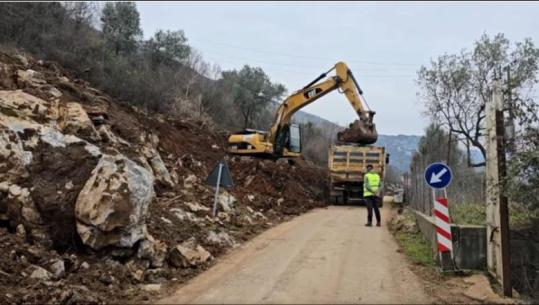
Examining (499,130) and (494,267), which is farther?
(494,267)

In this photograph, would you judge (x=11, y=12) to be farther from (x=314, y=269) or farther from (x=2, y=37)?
(x=314, y=269)

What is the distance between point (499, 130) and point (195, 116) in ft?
65.9

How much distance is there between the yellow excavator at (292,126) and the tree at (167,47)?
42.5 feet

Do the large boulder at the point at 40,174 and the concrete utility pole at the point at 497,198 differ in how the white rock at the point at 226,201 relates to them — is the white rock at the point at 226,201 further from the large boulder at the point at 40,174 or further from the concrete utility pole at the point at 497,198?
the concrete utility pole at the point at 497,198

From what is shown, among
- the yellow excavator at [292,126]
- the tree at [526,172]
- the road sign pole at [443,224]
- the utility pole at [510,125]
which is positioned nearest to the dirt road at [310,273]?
the road sign pole at [443,224]

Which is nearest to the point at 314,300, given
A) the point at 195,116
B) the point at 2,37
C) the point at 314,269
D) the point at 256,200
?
the point at 314,269

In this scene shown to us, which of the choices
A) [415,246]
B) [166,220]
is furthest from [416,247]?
[166,220]

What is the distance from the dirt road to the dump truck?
30.4 ft

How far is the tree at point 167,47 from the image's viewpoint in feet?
108

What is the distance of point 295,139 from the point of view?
23.6 m

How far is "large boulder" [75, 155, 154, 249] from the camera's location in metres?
8.38

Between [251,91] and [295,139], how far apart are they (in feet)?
64.3

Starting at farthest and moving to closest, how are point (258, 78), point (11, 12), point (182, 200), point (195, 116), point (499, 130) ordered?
point (258, 78), point (195, 116), point (11, 12), point (182, 200), point (499, 130)

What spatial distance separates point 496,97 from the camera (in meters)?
8.47
